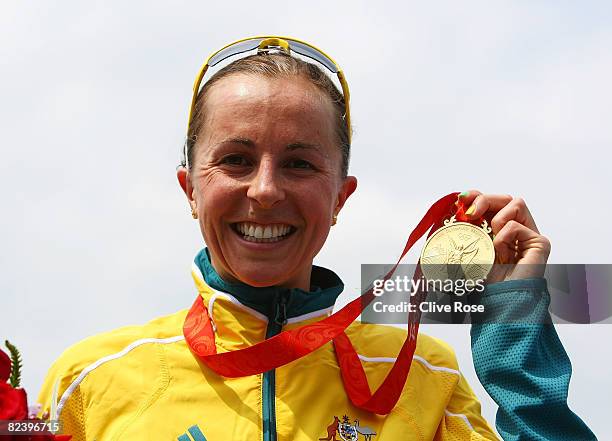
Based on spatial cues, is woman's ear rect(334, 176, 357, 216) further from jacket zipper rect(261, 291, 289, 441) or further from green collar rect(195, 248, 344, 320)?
jacket zipper rect(261, 291, 289, 441)

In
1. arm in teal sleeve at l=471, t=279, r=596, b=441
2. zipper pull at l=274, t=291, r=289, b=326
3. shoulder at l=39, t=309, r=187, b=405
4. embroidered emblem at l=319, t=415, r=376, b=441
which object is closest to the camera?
arm in teal sleeve at l=471, t=279, r=596, b=441

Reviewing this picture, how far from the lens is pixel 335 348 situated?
4855mm

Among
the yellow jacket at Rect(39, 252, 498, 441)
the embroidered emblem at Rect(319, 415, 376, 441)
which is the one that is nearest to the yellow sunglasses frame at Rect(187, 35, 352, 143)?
the yellow jacket at Rect(39, 252, 498, 441)

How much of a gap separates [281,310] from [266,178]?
723mm

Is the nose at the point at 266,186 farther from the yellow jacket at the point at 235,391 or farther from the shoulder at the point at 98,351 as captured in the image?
the shoulder at the point at 98,351

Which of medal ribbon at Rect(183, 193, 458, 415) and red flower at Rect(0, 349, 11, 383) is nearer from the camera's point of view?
red flower at Rect(0, 349, 11, 383)

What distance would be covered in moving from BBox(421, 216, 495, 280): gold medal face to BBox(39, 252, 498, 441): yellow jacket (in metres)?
0.55

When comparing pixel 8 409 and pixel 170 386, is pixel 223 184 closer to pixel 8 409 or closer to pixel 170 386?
pixel 170 386

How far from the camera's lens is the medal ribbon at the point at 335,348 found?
4.52 meters

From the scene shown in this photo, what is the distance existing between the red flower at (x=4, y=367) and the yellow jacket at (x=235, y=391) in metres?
1.15

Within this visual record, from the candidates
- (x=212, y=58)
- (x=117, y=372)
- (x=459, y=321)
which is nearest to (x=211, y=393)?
(x=117, y=372)

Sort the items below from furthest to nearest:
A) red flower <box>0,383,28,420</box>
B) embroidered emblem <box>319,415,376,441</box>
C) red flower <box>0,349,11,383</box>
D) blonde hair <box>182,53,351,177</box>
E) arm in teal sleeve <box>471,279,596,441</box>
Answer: blonde hair <box>182,53,351,177</box>, embroidered emblem <box>319,415,376,441</box>, arm in teal sleeve <box>471,279,596,441</box>, red flower <box>0,349,11,383</box>, red flower <box>0,383,28,420</box>

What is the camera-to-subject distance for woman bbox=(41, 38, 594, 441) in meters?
4.43

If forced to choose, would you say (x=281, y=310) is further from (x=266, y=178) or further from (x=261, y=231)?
(x=266, y=178)
